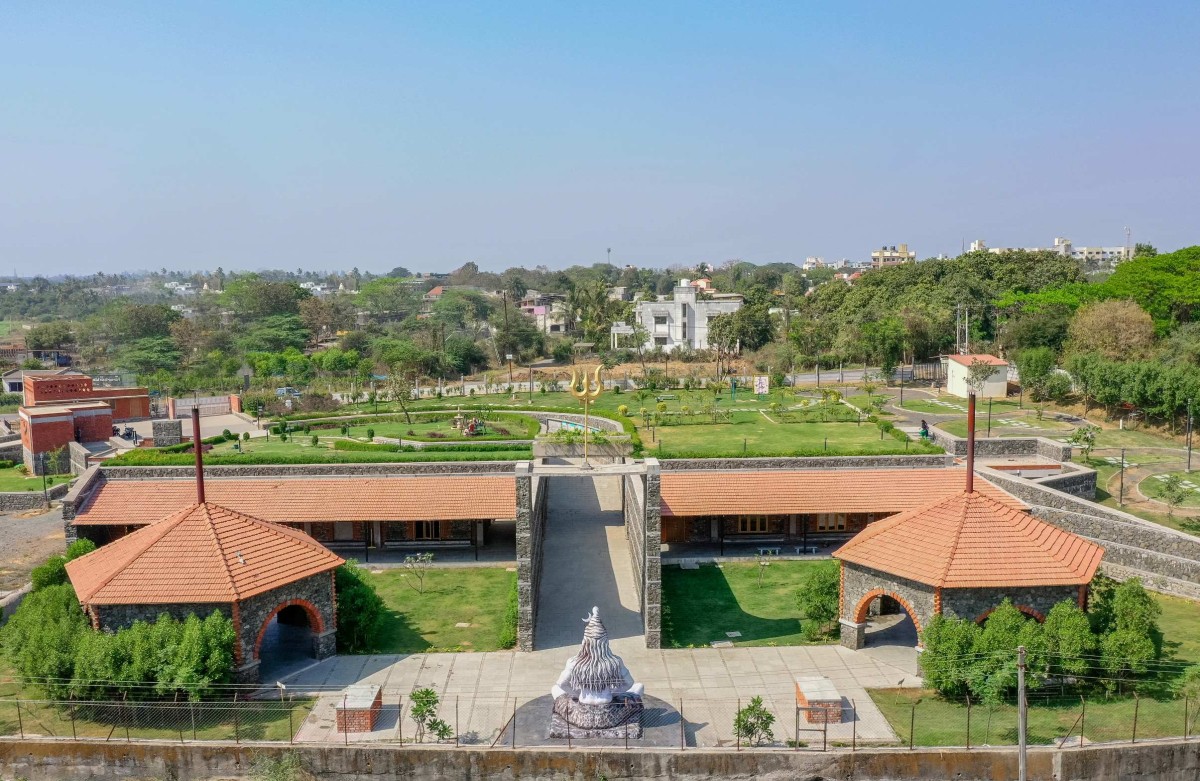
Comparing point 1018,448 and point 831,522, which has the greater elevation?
point 1018,448

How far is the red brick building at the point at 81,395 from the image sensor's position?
5509cm

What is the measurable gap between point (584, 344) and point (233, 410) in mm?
41515

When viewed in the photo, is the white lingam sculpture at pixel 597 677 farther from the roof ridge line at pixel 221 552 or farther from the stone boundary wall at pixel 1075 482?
the stone boundary wall at pixel 1075 482

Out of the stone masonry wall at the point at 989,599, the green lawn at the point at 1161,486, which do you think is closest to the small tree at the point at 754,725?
the stone masonry wall at the point at 989,599

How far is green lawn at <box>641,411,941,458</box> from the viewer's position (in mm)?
44094

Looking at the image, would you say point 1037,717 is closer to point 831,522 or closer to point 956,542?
point 956,542

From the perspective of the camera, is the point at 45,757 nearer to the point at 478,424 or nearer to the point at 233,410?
the point at 478,424

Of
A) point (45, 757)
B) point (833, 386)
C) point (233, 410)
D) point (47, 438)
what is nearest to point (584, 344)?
point (833, 386)

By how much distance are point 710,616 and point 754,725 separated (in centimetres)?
780

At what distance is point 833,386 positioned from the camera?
2653 inches

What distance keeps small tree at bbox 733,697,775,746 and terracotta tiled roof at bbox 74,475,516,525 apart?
13927mm

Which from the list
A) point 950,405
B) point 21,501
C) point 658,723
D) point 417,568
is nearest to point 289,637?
point 417,568

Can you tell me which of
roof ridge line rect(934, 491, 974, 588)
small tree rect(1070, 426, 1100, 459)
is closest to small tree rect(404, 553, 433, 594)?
roof ridge line rect(934, 491, 974, 588)

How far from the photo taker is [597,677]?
1919 centimetres
